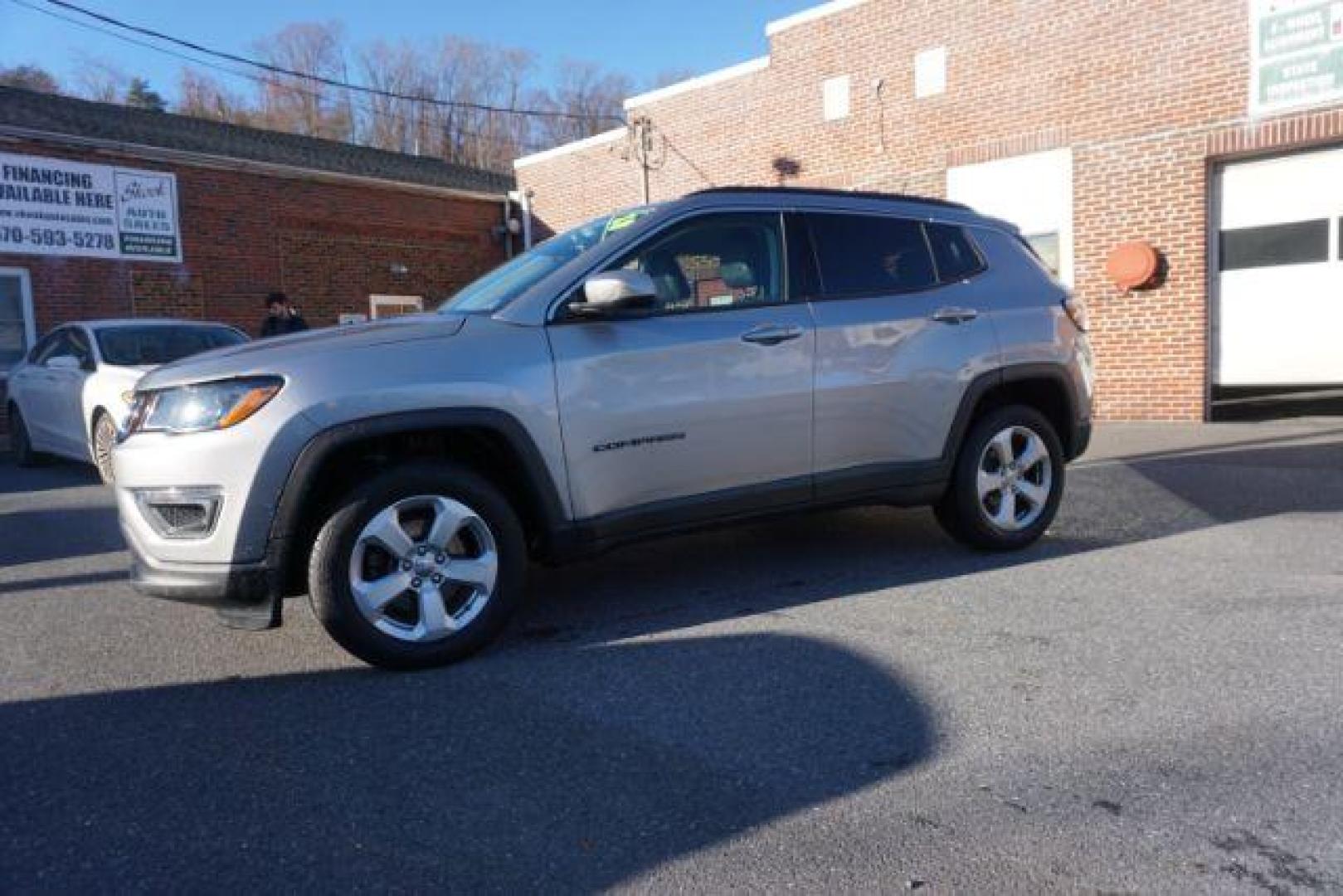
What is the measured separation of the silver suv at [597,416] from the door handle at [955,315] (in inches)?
0.5

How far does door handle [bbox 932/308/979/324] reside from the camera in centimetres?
491

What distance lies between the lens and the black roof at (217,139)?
48.0ft

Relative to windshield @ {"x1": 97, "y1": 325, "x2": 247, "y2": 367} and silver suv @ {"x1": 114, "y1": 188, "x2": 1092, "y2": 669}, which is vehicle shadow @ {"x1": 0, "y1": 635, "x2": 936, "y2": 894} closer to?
silver suv @ {"x1": 114, "y1": 188, "x2": 1092, "y2": 669}

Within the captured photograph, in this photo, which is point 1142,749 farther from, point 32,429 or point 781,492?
point 32,429

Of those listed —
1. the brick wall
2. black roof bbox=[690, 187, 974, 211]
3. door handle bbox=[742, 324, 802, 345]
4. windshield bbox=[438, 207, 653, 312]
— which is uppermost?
the brick wall

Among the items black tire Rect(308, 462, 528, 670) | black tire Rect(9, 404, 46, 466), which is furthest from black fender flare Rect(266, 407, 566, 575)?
black tire Rect(9, 404, 46, 466)

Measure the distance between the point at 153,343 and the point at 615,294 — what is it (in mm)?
6619

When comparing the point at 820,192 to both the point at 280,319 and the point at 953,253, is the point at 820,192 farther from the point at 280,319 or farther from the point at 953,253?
the point at 280,319

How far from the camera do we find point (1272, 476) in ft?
25.3

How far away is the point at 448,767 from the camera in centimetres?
291

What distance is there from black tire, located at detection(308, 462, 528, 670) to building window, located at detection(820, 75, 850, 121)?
11635 millimetres

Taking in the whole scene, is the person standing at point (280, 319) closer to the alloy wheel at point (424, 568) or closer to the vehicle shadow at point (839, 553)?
the vehicle shadow at point (839, 553)

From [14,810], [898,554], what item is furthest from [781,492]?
[14,810]

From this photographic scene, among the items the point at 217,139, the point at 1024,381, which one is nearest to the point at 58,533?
the point at 1024,381
